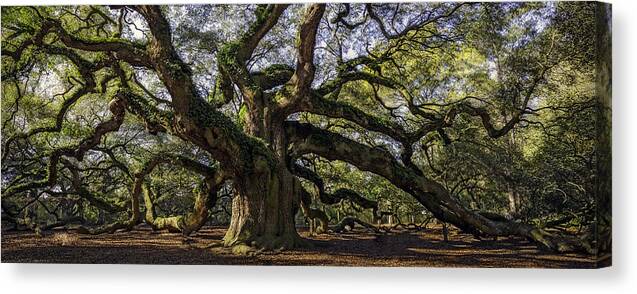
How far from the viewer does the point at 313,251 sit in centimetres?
893

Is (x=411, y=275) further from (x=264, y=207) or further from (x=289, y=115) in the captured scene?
(x=289, y=115)

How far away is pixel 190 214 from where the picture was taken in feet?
30.1

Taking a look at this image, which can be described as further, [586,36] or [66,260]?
[66,260]

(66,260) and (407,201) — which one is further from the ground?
(407,201)

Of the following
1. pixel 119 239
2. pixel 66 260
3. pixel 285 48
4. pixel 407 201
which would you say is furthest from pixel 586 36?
pixel 66 260

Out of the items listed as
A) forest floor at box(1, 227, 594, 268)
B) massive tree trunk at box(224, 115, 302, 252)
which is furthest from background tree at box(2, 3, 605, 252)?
forest floor at box(1, 227, 594, 268)

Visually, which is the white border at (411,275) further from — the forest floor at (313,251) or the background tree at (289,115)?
the background tree at (289,115)

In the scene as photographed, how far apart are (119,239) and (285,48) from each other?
2718 mm

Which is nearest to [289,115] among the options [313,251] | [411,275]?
[313,251]

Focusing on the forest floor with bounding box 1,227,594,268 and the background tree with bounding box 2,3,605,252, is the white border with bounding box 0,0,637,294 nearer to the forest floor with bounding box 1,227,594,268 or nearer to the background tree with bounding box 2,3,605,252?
the forest floor with bounding box 1,227,594,268

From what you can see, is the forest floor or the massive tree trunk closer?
the forest floor

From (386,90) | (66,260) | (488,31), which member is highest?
(488,31)

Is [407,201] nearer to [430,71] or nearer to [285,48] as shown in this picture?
[430,71]

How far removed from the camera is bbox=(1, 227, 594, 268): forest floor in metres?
8.73
